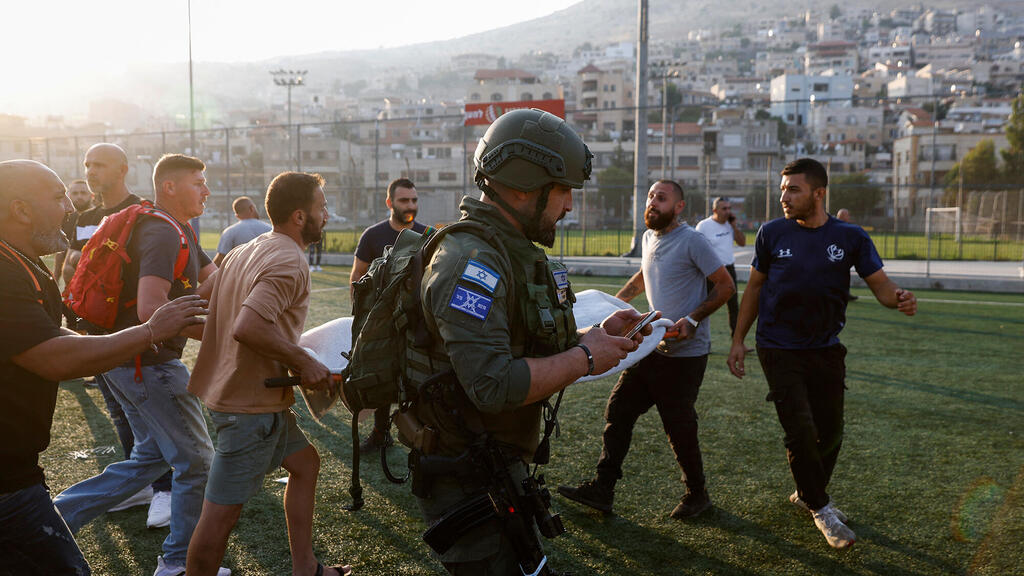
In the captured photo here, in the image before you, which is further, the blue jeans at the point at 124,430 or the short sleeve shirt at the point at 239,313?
the blue jeans at the point at 124,430

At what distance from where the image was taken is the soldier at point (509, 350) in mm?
2316

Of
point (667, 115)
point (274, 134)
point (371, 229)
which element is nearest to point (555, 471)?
point (371, 229)

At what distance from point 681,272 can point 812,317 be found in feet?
3.17

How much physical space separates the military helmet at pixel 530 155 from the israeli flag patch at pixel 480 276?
355mm

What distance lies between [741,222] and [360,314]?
143ft

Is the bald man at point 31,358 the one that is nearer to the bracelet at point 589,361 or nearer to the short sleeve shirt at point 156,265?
the short sleeve shirt at point 156,265

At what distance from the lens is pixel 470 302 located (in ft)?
7.16

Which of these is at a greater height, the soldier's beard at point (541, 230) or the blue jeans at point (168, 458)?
the soldier's beard at point (541, 230)

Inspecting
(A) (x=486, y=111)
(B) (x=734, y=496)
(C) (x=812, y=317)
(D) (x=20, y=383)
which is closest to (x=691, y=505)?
(B) (x=734, y=496)

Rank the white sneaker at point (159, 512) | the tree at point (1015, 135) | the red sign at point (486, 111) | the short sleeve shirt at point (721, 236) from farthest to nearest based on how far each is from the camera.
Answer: the tree at point (1015, 135)
the red sign at point (486, 111)
the short sleeve shirt at point (721, 236)
the white sneaker at point (159, 512)

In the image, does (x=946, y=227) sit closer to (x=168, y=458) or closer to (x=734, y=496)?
(x=734, y=496)

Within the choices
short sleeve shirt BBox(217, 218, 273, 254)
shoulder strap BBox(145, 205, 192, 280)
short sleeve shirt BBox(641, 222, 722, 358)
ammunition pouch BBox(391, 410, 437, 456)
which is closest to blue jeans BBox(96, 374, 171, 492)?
shoulder strap BBox(145, 205, 192, 280)

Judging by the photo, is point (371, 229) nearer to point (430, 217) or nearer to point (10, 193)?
point (10, 193)

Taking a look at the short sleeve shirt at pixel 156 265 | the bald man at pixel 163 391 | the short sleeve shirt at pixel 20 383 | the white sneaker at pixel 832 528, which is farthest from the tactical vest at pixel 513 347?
the white sneaker at pixel 832 528
